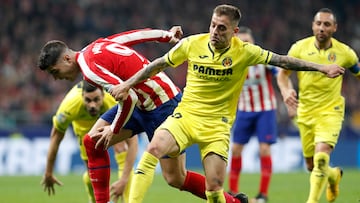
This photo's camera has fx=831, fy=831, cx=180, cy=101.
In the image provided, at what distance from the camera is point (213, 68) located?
7625 mm

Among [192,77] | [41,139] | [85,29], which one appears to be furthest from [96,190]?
[85,29]

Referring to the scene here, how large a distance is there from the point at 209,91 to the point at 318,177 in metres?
2.22

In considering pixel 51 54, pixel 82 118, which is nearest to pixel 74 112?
pixel 82 118

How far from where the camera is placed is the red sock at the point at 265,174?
37.8ft

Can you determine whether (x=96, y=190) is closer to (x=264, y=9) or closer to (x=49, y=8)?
(x=49, y=8)

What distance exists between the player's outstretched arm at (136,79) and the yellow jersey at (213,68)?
0.09m

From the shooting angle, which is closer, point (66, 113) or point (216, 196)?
point (216, 196)

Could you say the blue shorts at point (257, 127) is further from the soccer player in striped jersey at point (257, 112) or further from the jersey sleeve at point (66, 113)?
the jersey sleeve at point (66, 113)

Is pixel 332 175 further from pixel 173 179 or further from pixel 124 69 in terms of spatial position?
pixel 124 69

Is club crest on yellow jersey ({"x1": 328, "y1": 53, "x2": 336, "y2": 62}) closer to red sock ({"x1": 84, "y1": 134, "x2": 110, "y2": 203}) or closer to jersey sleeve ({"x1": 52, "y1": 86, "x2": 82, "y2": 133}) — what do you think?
jersey sleeve ({"x1": 52, "y1": 86, "x2": 82, "y2": 133})

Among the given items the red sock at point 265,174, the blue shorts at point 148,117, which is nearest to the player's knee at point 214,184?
the blue shorts at point 148,117

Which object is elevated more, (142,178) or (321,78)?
(321,78)

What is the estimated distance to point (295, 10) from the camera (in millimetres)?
27844

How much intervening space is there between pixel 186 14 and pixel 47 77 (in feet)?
19.7
